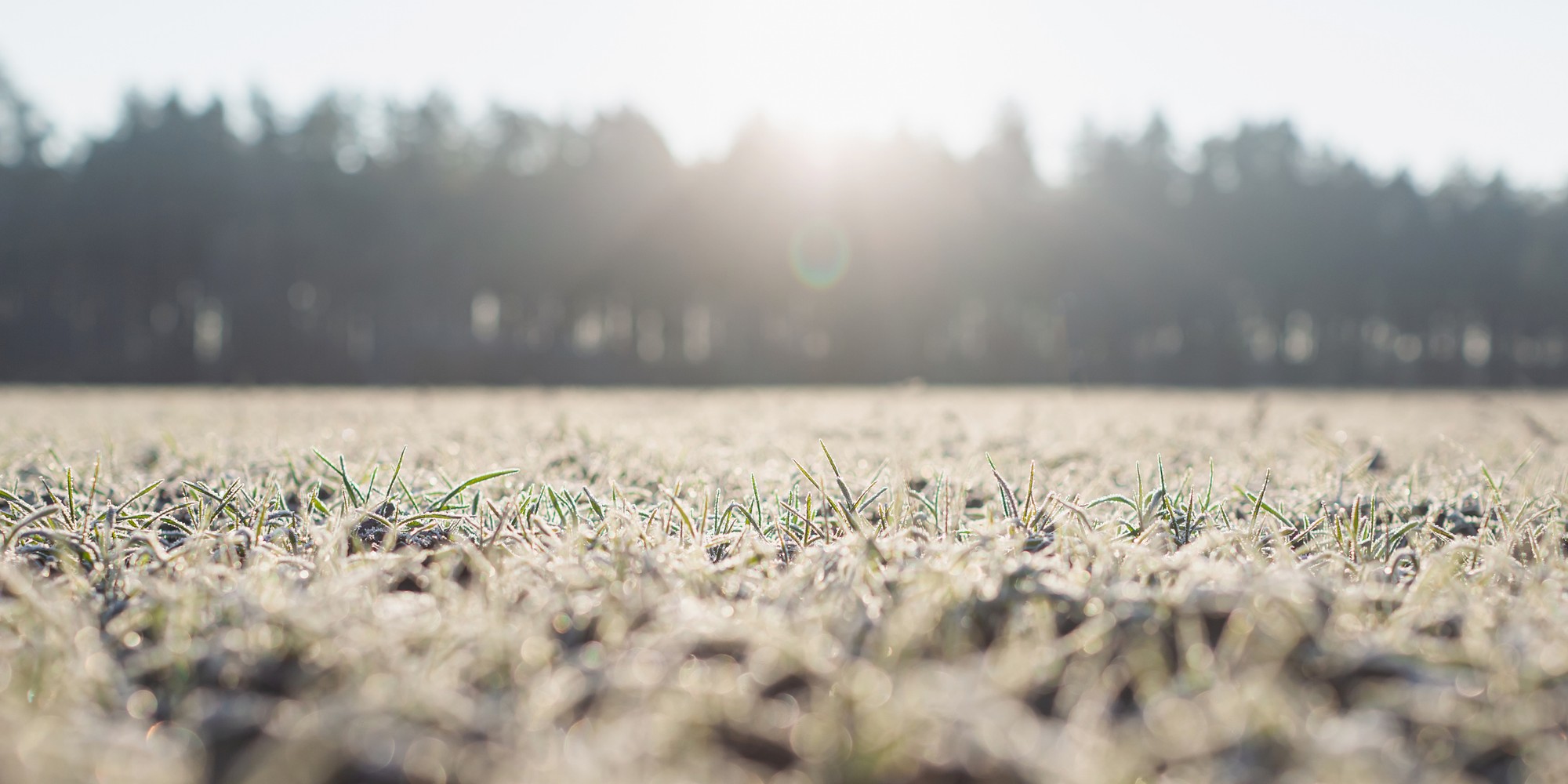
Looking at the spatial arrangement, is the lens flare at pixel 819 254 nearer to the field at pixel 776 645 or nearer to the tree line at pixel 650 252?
the tree line at pixel 650 252

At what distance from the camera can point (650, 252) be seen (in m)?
31.7

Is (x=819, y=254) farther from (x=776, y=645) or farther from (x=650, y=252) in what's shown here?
(x=776, y=645)

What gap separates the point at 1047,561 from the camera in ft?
3.43

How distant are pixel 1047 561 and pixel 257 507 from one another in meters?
1.25

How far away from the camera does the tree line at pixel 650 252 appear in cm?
3058

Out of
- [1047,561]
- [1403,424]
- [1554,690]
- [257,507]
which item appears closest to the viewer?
[1554,690]

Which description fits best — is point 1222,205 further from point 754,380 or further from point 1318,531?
point 1318,531

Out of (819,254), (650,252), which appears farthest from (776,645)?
(819,254)

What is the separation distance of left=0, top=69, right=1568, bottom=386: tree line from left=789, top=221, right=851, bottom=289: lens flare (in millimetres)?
103

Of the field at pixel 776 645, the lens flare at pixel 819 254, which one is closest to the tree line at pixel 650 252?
the lens flare at pixel 819 254

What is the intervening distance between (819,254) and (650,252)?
626 cm

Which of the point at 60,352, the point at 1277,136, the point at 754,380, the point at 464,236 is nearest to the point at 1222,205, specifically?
the point at 1277,136

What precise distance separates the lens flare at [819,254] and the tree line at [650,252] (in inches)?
4.1

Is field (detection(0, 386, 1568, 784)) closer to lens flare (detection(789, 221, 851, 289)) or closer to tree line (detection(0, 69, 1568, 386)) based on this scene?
tree line (detection(0, 69, 1568, 386))
